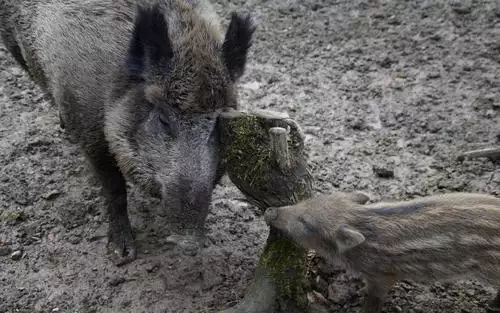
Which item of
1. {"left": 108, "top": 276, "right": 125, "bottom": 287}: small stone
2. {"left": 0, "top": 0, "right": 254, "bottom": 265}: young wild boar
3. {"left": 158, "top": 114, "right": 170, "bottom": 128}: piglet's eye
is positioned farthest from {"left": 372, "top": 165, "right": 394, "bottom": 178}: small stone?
{"left": 108, "top": 276, "right": 125, "bottom": 287}: small stone

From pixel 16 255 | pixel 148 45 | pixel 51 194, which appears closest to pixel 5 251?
pixel 16 255

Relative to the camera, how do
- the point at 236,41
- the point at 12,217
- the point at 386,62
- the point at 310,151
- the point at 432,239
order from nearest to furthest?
the point at 432,239 → the point at 236,41 → the point at 12,217 → the point at 310,151 → the point at 386,62

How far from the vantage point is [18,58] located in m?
4.41

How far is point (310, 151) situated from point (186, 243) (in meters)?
1.15

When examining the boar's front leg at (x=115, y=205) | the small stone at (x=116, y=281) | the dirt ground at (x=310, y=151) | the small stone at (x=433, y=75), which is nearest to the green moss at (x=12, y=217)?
the dirt ground at (x=310, y=151)

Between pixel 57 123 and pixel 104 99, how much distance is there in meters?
1.58

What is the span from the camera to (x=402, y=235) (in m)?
2.93

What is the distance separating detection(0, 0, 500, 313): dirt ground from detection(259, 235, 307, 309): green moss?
0.26 meters

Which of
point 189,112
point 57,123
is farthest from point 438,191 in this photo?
point 57,123

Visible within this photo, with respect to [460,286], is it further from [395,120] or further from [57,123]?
[57,123]

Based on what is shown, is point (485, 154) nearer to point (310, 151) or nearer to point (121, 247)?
point (310, 151)

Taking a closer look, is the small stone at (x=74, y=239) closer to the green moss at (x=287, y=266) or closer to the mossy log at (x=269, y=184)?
the mossy log at (x=269, y=184)

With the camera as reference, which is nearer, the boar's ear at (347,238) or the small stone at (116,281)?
the boar's ear at (347,238)

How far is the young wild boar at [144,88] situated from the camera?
3.08 m
